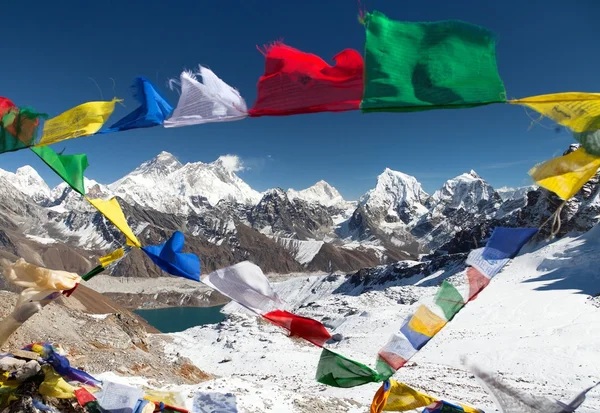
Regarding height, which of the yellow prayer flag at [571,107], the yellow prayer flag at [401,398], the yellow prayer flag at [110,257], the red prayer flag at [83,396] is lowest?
the red prayer flag at [83,396]

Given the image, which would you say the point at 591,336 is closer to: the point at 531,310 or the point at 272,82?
the point at 531,310

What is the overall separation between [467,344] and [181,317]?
12920 cm

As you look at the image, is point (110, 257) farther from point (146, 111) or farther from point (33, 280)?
point (146, 111)

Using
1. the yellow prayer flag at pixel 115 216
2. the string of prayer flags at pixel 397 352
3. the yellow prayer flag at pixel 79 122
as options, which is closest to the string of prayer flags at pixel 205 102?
the yellow prayer flag at pixel 79 122

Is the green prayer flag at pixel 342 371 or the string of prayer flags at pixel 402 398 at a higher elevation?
the green prayer flag at pixel 342 371

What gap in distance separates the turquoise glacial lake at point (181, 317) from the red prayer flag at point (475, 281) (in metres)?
120

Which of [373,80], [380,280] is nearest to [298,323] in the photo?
[373,80]

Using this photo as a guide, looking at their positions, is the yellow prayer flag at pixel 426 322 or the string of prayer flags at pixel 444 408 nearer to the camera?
the yellow prayer flag at pixel 426 322

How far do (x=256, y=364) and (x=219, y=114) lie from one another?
2848 centimetres

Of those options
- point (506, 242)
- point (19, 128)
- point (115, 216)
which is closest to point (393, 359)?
point (506, 242)

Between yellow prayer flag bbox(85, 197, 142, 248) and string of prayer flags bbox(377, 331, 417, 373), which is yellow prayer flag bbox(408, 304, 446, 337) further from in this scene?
yellow prayer flag bbox(85, 197, 142, 248)

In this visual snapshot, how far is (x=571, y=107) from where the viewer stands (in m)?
2.75

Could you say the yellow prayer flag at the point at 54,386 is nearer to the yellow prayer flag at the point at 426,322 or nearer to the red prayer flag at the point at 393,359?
the red prayer flag at the point at 393,359

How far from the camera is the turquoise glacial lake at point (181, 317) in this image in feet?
404
